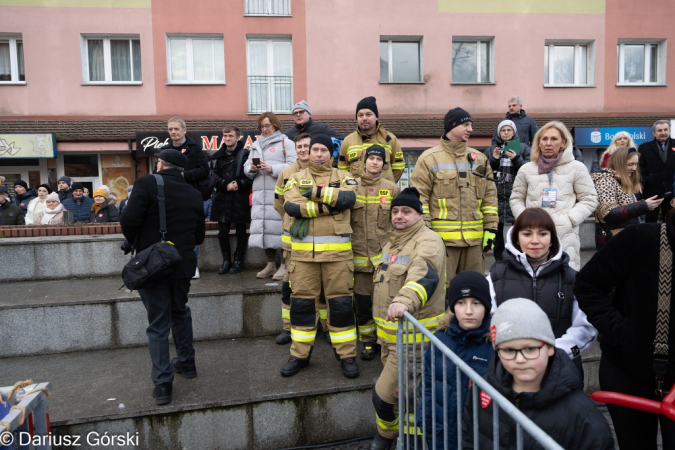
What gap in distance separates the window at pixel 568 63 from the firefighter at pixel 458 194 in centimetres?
1393

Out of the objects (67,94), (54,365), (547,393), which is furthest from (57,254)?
(67,94)

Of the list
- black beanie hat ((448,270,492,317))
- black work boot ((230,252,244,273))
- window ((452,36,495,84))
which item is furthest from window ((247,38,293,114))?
black beanie hat ((448,270,492,317))

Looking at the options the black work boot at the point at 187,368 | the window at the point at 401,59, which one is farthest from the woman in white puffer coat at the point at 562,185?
the window at the point at 401,59

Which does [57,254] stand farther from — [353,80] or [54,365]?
[353,80]

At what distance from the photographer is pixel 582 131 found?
1605 cm

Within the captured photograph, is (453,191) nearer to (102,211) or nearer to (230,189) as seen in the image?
(230,189)

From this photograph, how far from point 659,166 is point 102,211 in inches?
329

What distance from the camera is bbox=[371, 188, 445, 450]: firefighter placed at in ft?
11.2

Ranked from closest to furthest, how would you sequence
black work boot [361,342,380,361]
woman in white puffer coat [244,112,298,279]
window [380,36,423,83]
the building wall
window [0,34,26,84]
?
black work boot [361,342,380,361], woman in white puffer coat [244,112,298,279], the building wall, window [0,34,26,84], window [380,36,423,83]

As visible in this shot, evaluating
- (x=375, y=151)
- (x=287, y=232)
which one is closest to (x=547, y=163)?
(x=375, y=151)

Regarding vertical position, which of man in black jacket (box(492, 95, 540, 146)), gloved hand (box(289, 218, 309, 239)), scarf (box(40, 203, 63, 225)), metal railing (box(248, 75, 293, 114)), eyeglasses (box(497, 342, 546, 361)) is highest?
metal railing (box(248, 75, 293, 114))

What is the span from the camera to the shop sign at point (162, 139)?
1452 cm

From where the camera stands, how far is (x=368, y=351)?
477cm

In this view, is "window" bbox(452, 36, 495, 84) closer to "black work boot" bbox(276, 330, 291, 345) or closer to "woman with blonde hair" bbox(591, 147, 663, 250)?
"woman with blonde hair" bbox(591, 147, 663, 250)
